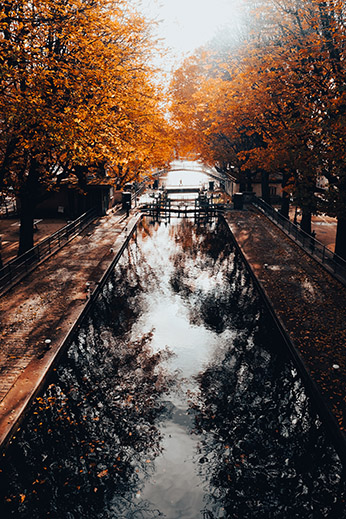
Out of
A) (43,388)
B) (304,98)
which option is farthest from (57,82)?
(304,98)

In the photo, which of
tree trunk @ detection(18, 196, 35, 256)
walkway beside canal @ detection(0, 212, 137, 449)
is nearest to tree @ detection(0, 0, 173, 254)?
tree trunk @ detection(18, 196, 35, 256)

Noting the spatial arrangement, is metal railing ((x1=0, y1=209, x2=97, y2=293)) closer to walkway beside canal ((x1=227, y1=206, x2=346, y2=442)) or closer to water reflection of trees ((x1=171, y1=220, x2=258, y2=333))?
water reflection of trees ((x1=171, y1=220, x2=258, y2=333))

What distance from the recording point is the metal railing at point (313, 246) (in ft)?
63.3

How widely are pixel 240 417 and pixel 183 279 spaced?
35.1 feet

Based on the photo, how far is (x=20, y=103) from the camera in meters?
13.7

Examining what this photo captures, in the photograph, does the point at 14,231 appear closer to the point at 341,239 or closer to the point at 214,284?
the point at 214,284

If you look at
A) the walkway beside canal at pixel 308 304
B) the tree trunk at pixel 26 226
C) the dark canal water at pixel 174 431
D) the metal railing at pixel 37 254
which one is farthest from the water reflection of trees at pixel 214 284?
the tree trunk at pixel 26 226

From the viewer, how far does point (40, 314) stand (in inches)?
574

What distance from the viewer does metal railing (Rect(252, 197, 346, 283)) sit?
63.3 feet

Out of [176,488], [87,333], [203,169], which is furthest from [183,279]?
[203,169]

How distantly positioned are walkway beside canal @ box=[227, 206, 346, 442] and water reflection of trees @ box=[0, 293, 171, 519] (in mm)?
4718

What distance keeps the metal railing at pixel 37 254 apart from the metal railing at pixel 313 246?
15.5 meters

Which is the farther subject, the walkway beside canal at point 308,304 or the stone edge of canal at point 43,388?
the walkway beside canal at point 308,304

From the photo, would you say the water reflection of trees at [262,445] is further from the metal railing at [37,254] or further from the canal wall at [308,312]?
the metal railing at [37,254]
